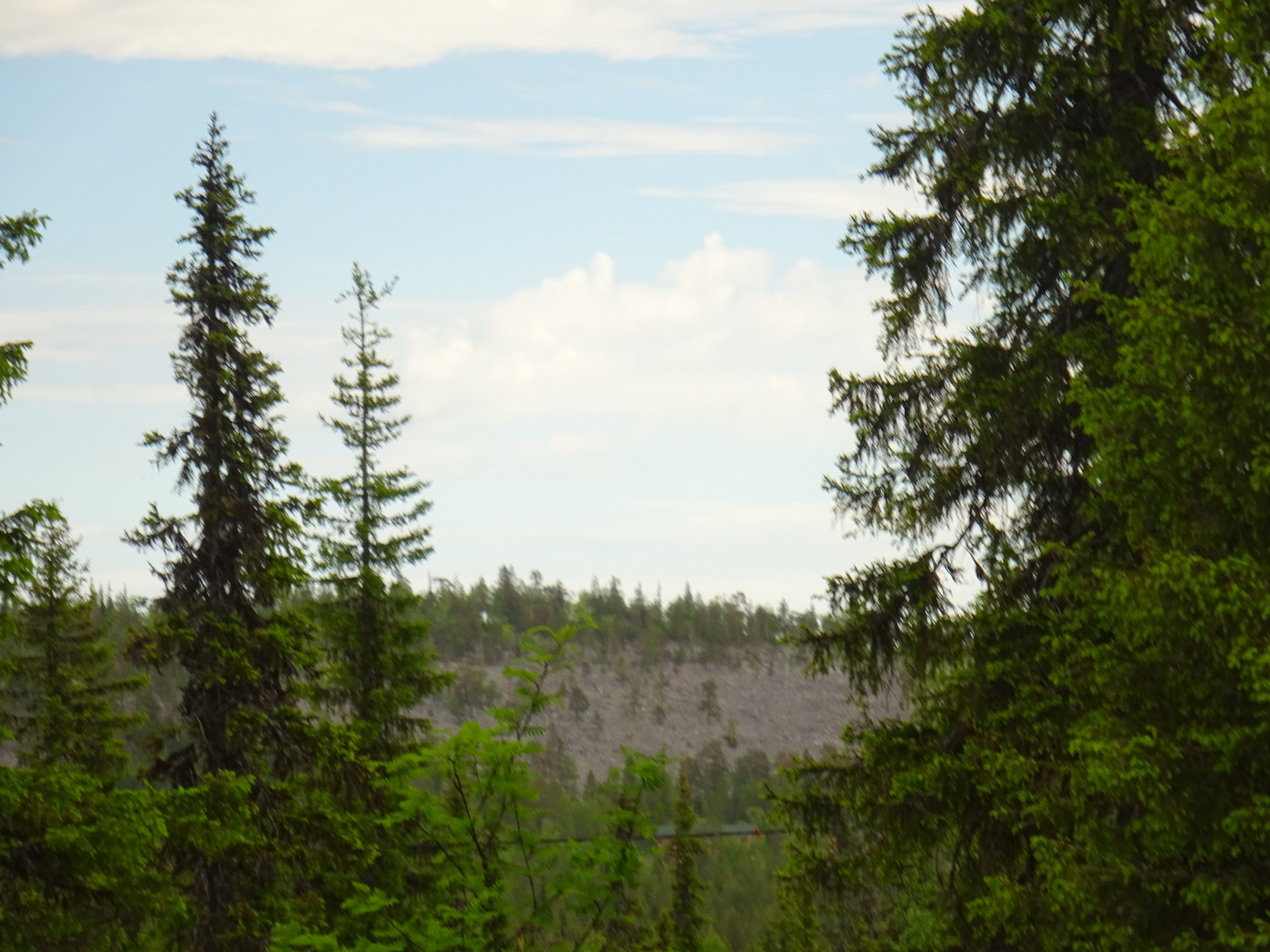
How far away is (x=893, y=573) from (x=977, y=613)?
2.83ft

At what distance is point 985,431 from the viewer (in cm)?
1046

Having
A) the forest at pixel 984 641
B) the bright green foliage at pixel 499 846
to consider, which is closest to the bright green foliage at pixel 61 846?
the forest at pixel 984 641

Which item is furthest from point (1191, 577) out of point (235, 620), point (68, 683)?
point (68, 683)

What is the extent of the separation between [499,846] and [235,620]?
10.6 m

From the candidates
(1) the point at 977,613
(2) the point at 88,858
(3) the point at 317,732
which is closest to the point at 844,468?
(1) the point at 977,613

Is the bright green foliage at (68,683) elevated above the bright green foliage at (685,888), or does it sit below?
above

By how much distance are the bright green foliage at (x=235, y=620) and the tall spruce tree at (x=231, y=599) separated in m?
0.02

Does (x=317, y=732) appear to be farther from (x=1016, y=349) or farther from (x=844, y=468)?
(x=1016, y=349)

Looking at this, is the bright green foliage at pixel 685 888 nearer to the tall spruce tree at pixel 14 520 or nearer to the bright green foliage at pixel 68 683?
the bright green foliage at pixel 68 683

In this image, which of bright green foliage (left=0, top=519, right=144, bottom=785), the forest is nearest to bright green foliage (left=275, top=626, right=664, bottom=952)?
the forest

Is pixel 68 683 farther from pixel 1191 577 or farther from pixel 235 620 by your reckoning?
pixel 1191 577

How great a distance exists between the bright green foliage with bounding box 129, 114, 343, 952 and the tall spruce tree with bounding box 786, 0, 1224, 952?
8291 millimetres

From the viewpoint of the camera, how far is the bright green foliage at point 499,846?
7344 mm

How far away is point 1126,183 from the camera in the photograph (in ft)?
29.4
